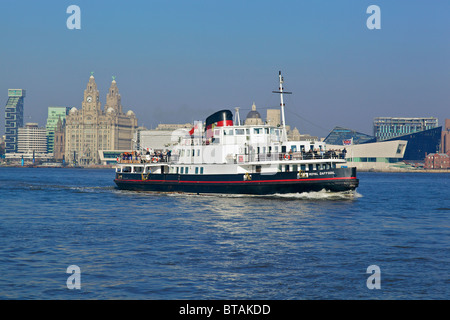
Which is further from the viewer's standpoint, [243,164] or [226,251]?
[243,164]

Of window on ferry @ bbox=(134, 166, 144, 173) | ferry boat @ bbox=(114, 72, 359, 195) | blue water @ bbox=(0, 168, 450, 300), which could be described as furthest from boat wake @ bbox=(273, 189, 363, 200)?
window on ferry @ bbox=(134, 166, 144, 173)

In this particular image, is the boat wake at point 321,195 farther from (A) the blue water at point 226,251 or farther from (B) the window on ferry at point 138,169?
(B) the window on ferry at point 138,169

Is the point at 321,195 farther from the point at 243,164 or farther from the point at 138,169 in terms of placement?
the point at 138,169

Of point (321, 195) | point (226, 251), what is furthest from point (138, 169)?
point (226, 251)

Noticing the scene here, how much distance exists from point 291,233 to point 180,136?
36863mm

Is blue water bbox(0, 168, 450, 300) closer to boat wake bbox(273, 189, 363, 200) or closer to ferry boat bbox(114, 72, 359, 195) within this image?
boat wake bbox(273, 189, 363, 200)

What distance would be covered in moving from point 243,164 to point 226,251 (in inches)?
1210

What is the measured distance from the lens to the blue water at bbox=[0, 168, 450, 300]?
22.0 meters

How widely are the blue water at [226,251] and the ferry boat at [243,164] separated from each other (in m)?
5.62

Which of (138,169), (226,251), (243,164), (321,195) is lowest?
(226,251)

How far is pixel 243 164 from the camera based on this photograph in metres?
59.9

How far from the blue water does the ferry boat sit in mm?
5621
